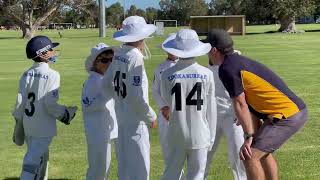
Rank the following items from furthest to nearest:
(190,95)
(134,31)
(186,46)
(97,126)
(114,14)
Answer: (114,14)
(97,126)
(134,31)
(186,46)
(190,95)

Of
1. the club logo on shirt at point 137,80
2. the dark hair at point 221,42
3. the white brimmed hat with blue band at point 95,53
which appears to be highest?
the dark hair at point 221,42

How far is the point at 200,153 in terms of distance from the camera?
5.78m

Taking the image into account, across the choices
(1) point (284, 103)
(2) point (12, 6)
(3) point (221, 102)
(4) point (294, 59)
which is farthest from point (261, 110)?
(2) point (12, 6)

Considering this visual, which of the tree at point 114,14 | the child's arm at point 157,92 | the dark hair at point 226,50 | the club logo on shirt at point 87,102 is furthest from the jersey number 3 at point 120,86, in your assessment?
the tree at point 114,14

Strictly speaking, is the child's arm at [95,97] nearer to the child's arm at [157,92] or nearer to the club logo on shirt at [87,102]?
the club logo on shirt at [87,102]

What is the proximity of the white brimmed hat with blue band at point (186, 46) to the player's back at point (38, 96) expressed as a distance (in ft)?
4.10

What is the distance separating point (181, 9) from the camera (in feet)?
575

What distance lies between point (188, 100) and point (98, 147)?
47.7 inches

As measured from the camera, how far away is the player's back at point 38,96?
5918 millimetres

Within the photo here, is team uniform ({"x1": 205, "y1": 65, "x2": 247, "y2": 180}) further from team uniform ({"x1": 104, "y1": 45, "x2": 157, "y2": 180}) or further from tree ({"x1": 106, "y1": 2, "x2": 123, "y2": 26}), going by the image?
tree ({"x1": 106, "y1": 2, "x2": 123, "y2": 26})

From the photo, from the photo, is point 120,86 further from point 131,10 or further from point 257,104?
point 131,10

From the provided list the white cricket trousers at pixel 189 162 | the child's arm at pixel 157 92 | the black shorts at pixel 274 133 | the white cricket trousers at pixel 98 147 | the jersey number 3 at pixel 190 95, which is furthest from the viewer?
the child's arm at pixel 157 92

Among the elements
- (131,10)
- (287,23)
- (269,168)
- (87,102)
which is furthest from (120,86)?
(131,10)

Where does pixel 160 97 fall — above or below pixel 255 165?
above
